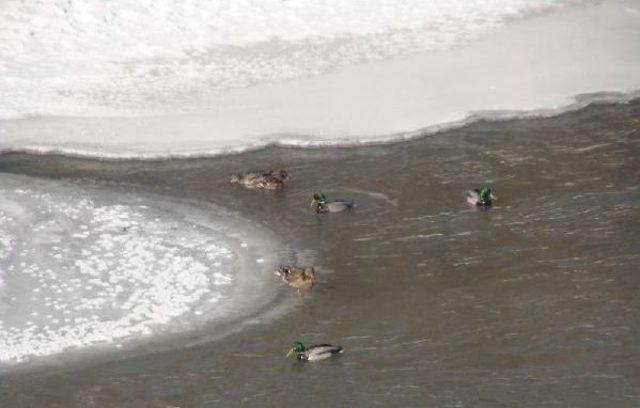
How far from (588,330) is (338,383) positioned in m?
2.35

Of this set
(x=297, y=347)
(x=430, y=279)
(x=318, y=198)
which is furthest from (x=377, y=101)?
(x=297, y=347)

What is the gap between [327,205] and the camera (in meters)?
15.1

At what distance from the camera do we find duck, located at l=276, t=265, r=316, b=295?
43.3 ft

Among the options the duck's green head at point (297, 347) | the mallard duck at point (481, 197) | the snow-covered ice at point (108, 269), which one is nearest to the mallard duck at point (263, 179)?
the snow-covered ice at point (108, 269)

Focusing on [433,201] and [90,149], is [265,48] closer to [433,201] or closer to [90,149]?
[90,149]

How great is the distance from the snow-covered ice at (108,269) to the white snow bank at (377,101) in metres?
1.93

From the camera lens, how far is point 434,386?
429 inches

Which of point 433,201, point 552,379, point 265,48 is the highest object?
point 265,48

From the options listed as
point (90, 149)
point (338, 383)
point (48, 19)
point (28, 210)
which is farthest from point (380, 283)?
point (48, 19)

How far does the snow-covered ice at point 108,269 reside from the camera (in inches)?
496

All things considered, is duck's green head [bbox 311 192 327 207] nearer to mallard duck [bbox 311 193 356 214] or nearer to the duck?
mallard duck [bbox 311 193 356 214]

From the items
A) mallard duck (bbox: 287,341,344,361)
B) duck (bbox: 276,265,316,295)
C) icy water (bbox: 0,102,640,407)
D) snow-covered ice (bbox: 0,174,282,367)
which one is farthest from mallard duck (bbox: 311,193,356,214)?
mallard duck (bbox: 287,341,344,361)

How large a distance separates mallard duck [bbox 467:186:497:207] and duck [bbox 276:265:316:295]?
247cm

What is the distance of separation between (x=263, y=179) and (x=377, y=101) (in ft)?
10.8
